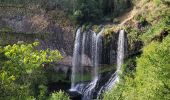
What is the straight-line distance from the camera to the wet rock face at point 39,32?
43.1 m

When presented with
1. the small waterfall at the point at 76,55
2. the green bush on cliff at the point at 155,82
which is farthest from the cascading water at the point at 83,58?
the green bush on cliff at the point at 155,82

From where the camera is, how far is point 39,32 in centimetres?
4391

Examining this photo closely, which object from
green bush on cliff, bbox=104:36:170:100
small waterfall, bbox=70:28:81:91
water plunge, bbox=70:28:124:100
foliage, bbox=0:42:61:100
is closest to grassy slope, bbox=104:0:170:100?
green bush on cliff, bbox=104:36:170:100

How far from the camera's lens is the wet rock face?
4312 cm

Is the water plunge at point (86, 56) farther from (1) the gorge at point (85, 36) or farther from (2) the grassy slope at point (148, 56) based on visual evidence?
(2) the grassy slope at point (148, 56)

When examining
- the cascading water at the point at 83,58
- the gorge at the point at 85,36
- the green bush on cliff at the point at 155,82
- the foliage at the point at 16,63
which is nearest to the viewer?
the foliage at the point at 16,63

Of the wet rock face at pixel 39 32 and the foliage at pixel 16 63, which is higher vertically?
the wet rock face at pixel 39 32

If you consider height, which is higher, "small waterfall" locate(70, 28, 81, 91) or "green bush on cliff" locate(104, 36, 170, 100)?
"small waterfall" locate(70, 28, 81, 91)

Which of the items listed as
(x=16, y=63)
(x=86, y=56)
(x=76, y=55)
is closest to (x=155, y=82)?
(x=16, y=63)

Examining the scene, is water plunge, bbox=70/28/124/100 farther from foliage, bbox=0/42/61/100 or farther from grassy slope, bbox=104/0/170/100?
foliage, bbox=0/42/61/100

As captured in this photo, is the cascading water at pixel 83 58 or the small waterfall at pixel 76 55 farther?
the small waterfall at pixel 76 55

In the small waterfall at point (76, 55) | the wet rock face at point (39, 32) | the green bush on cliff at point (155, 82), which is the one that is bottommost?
the green bush on cliff at point (155, 82)

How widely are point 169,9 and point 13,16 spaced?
1872cm

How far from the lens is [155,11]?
37.9 metres
